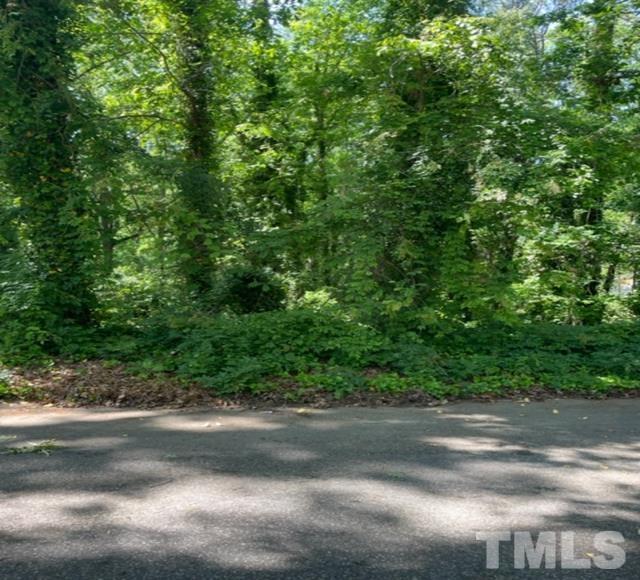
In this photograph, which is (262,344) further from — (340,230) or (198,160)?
(198,160)

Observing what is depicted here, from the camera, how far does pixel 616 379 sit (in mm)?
9508

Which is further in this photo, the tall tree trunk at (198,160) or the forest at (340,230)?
the tall tree trunk at (198,160)

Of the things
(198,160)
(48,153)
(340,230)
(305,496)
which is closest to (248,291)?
(340,230)

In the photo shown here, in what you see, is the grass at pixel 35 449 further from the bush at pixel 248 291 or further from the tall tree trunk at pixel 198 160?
the bush at pixel 248 291

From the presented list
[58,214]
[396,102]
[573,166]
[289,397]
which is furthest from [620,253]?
[58,214]

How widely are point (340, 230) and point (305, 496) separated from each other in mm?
7351

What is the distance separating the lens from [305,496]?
14.5ft

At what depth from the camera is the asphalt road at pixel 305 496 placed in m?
3.39

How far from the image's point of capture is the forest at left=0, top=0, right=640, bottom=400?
32.3 ft

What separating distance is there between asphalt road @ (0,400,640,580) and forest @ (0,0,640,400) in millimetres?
2209

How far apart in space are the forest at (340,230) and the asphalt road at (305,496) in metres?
2.21

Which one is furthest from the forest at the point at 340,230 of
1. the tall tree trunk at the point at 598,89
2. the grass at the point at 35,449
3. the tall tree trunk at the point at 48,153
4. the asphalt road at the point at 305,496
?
the grass at the point at 35,449

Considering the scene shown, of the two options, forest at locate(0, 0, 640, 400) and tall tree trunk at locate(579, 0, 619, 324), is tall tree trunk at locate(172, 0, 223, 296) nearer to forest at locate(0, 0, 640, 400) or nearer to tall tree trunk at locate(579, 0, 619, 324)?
forest at locate(0, 0, 640, 400)

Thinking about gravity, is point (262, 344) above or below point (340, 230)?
below
